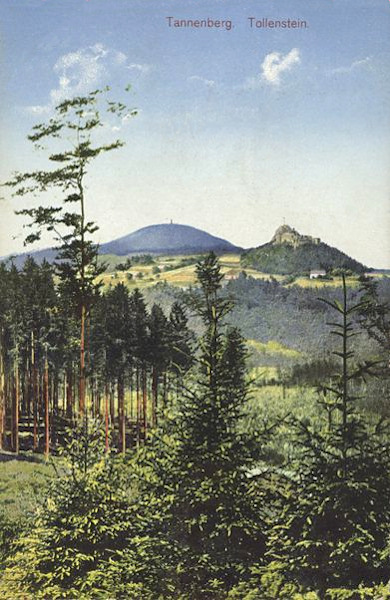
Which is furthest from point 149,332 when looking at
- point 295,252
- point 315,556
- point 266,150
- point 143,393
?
point 315,556

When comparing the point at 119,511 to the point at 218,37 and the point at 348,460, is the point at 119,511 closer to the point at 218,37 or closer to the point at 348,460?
the point at 348,460

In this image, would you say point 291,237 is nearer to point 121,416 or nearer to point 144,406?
point 144,406

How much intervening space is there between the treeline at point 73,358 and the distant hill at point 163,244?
0.60 feet

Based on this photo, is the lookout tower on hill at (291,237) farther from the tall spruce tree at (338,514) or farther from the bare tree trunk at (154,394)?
the bare tree trunk at (154,394)

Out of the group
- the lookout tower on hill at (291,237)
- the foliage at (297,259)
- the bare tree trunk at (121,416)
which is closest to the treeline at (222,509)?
the bare tree trunk at (121,416)

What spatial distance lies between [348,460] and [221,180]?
5.31 feet

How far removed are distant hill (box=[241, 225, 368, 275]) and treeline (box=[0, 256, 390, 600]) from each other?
12.8 inches

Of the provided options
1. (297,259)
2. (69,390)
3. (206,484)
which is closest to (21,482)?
(69,390)

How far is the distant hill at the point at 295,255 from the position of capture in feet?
14.2

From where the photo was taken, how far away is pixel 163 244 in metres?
4.35

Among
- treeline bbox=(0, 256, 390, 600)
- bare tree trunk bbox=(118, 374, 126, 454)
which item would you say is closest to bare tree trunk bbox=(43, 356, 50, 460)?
treeline bbox=(0, 256, 390, 600)

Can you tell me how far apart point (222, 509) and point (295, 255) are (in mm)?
1410

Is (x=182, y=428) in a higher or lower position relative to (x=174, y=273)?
lower

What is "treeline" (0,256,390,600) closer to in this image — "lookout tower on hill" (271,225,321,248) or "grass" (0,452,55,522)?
"grass" (0,452,55,522)
